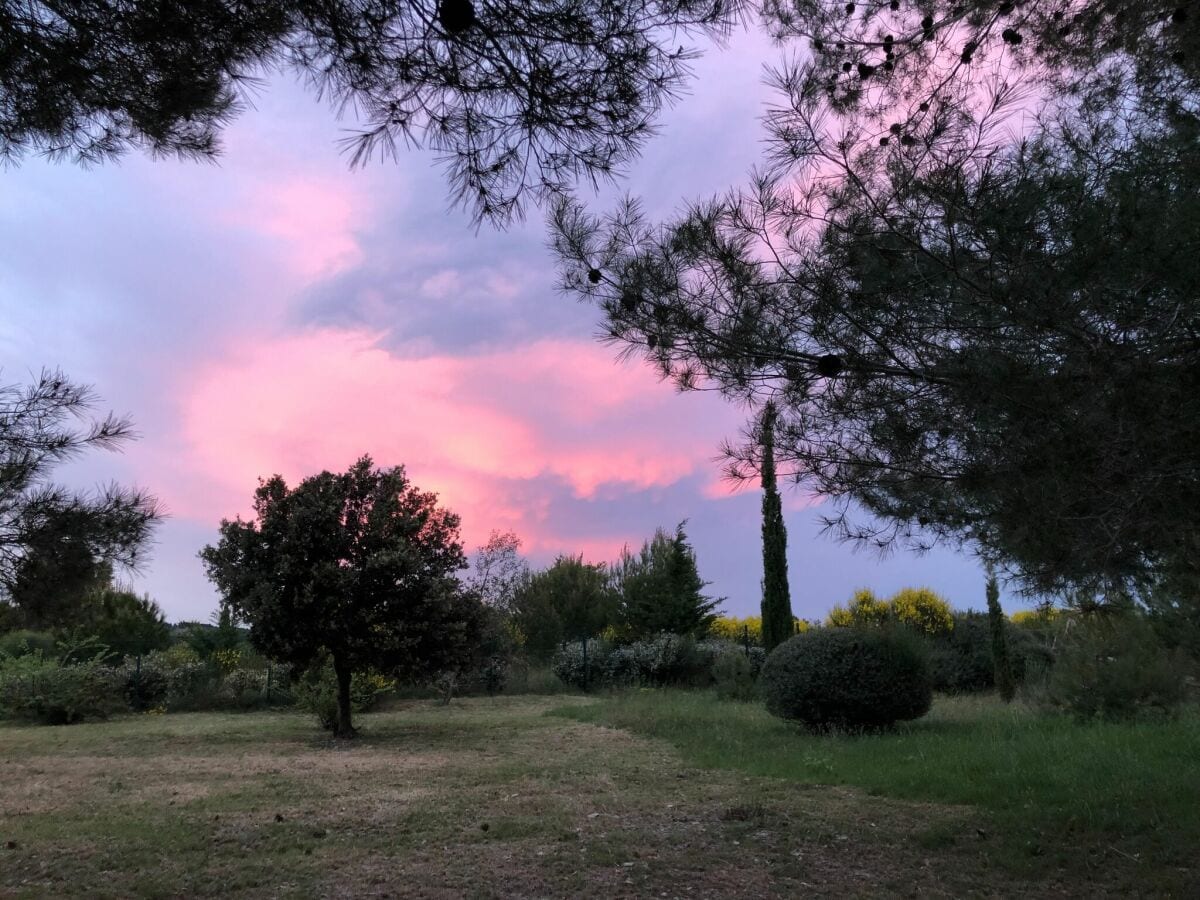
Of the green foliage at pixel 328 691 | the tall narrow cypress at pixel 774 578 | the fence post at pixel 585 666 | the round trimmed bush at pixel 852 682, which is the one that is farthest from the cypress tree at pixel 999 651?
the green foliage at pixel 328 691

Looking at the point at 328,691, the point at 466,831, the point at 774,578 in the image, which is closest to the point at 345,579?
the point at 328,691

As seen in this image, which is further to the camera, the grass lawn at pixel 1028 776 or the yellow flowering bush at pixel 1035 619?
the yellow flowering bush at pixel 1035 619

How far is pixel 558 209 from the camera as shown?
5.57m

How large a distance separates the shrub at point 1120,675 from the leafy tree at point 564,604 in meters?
15.9

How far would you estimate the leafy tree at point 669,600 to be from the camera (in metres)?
25.3

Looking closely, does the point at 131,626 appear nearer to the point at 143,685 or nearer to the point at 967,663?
the point at 143,685

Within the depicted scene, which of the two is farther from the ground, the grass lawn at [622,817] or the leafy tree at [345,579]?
the leafy tree at [345,579]

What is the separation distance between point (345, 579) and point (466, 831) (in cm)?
618

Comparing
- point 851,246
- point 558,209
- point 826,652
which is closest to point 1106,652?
point 826,652

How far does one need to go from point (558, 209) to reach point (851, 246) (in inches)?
74.4

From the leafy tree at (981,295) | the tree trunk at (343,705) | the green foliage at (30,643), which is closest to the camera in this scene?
the leafy tree at (981,295)

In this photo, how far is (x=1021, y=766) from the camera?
24.3 ft

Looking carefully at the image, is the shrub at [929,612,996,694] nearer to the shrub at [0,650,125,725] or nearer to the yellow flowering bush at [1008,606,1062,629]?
the yellow flowering bush at [1008,606,1062,629]

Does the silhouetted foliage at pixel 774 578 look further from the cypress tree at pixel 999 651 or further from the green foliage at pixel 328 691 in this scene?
the green foliage at pixel 328 691
